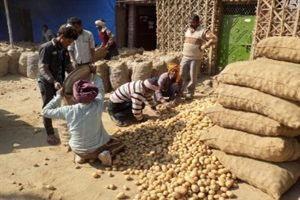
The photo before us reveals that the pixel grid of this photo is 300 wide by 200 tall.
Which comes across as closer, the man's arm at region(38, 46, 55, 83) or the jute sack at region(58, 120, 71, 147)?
the man's arm at region(38, 46, 55, 83)

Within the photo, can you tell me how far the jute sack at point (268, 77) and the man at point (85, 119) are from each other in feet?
5.43

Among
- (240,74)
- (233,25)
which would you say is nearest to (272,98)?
(240,74)

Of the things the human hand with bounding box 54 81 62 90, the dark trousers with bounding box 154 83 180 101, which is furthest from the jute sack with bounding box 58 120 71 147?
the dark trousers with bounding box 154 83 180 101

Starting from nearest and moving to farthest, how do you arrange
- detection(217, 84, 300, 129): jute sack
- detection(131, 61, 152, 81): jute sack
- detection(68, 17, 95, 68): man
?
1. detection(217, 84, 300, 129): jute sack
2. detection(68, 17, 95, 68): man
3. detection(131, 61, 152, 81): jute sack

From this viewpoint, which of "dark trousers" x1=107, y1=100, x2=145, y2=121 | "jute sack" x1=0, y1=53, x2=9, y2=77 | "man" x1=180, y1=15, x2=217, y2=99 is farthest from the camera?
"jute sack" x1=0, y1=53, x2=9, y2=77

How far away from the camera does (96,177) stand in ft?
13.9

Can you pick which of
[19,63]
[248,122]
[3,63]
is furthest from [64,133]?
[3,63]

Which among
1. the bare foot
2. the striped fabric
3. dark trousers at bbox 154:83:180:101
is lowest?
the bare foot

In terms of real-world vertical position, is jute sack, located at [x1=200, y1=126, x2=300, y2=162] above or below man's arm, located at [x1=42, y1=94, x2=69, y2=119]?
below

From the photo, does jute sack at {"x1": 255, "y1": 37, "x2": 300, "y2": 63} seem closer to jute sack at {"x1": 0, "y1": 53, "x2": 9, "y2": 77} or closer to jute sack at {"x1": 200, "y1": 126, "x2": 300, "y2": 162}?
jute sack at {"x1": 200, "y1": 126, "x2": 300, "y2": 162}

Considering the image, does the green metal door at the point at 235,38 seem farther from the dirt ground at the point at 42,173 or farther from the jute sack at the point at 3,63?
the jute sack at the point at 3,63

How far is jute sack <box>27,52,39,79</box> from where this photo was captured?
363 inches

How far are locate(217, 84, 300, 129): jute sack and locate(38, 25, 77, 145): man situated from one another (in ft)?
7.23

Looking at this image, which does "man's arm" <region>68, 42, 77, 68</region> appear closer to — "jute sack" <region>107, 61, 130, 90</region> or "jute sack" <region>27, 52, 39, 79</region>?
"jute sack" <region>107, 61, 130, 90</region>
